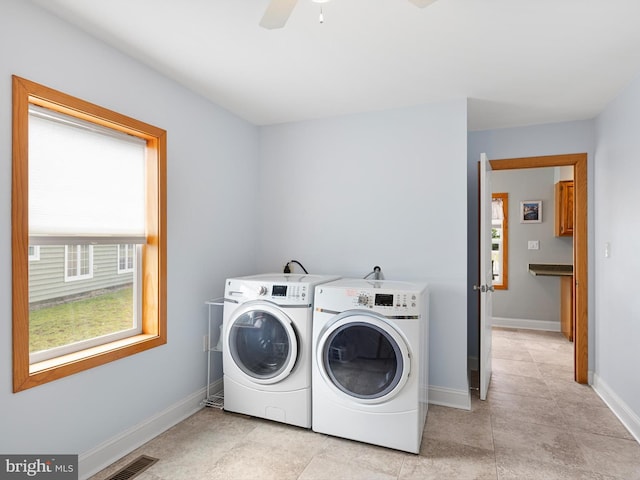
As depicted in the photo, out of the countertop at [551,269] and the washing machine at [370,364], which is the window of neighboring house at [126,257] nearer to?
the washing machine at [370,364]

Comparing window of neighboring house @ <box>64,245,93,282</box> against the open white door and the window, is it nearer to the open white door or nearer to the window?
the window

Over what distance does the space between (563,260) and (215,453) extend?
200 inches

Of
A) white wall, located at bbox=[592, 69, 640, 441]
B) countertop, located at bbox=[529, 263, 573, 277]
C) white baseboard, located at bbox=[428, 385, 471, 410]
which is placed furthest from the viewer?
countertop, located at bbox=[529, 263, 573, 277]

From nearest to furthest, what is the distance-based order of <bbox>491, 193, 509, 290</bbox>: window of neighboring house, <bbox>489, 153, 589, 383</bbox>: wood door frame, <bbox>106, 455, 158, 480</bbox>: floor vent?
<bbox>106, 455, 158, 480</bbox>: floor vent < <bbox>489, 153, 589, 383</bbox>: wood door frame < <bbox>491, 193, 509, 290</bbox>: window of neighboring house

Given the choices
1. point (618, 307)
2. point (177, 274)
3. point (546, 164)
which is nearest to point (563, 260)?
point (546, 164)

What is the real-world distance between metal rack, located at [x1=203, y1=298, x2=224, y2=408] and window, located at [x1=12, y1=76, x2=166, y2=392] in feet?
1.51

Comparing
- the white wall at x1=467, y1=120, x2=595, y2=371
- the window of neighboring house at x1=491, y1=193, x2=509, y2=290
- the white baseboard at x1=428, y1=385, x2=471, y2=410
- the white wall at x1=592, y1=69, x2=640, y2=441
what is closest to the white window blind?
the white baseboard at x1=428, y1=385, x2=471, y2=410

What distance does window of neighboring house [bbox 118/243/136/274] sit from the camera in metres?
2.34

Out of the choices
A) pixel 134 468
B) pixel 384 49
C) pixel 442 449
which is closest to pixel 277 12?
pixel 384 49

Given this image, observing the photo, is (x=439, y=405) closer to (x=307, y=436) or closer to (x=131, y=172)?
(x=307, y=436)

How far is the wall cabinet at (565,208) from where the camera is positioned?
4.89m

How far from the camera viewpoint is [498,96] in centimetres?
279

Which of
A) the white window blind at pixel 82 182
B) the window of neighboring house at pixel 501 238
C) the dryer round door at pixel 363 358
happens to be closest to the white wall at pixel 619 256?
the dryer round door at pixel 363 358

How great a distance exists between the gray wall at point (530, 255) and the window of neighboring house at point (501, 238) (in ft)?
0.18
